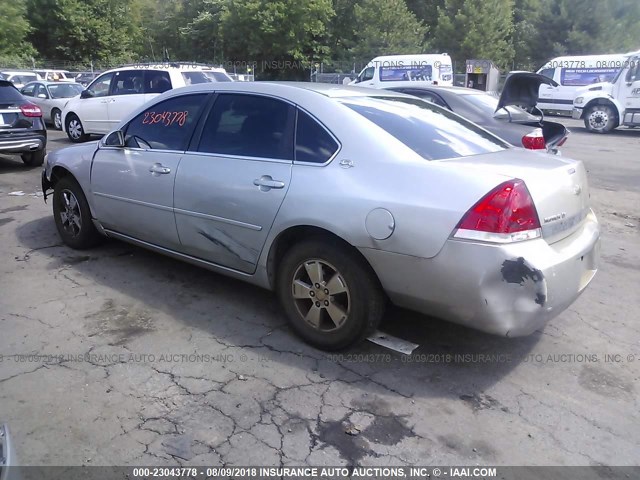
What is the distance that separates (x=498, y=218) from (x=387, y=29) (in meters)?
39.5

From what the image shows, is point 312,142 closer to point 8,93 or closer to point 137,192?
point 137,192

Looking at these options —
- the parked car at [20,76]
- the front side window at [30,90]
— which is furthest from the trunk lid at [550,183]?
the parked car at [20,76]

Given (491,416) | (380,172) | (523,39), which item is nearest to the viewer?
(491,416)

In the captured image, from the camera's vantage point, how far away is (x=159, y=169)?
13.9 feet

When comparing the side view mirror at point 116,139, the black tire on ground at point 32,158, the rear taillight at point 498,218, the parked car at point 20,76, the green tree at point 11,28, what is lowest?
the black tire on ground at point 32,158

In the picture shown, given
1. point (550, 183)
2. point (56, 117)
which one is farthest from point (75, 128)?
point (550, 183)

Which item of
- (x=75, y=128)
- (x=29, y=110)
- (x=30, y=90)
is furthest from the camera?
(x=30, y=90)

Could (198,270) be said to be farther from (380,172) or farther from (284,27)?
(284,27)

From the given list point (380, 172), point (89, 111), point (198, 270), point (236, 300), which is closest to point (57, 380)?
point (236, 300)

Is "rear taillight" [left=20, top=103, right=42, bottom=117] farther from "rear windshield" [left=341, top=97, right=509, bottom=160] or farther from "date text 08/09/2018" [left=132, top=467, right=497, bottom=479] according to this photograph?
"date text 08/09/2018" [left=132, top=467, right=497, bottom=479]

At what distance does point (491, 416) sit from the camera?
2.88m

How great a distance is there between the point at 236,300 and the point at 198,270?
0.75m

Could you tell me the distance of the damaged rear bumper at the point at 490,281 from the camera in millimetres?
2809

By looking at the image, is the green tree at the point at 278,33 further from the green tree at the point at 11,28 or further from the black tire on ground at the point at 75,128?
the black tire on ground at the point at 75,128
